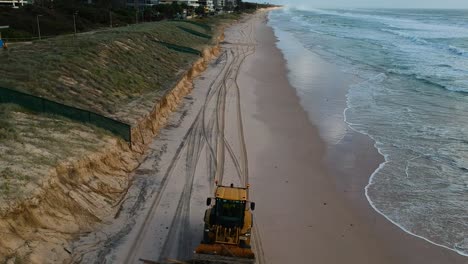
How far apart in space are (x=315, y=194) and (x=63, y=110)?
10.6m

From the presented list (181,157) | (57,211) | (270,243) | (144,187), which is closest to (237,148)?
Result: (181,157)

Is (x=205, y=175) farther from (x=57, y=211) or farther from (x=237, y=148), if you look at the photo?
(x=57, y=211)

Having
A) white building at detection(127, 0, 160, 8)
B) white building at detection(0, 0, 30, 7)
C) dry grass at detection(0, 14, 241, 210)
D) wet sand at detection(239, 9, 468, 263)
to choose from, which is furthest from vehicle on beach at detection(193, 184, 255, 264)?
white building at detection(127, 0, 160, 8)

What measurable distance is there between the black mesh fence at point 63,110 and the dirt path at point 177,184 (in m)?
1.74

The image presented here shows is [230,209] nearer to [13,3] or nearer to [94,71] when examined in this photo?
[94,71]

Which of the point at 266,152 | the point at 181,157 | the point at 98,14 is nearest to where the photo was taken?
the point at 181,157

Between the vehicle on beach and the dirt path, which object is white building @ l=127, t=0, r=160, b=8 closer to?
the dirt path

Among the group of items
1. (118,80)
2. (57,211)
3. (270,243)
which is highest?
(118,80)

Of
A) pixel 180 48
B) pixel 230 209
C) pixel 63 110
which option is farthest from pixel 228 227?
pixel 180 48

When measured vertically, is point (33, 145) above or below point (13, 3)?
below

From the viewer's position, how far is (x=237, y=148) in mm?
20281

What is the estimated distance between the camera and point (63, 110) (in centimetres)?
1800

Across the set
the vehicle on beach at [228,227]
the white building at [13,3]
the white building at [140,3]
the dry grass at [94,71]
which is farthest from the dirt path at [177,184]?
the white building at [140,3]

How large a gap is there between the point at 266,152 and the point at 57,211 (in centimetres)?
1018
